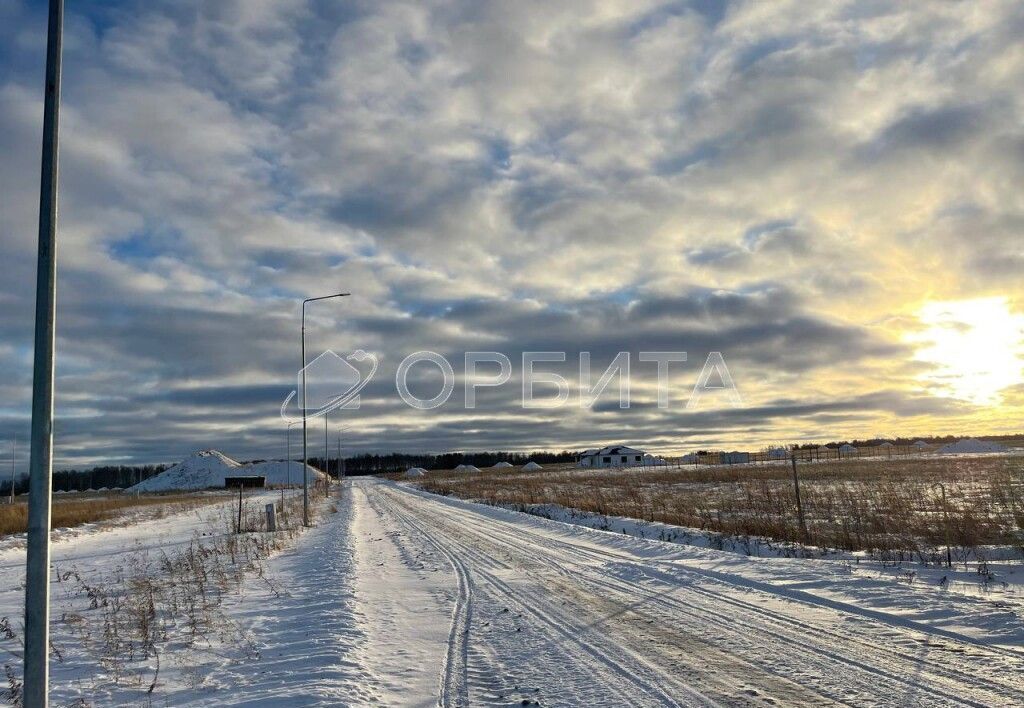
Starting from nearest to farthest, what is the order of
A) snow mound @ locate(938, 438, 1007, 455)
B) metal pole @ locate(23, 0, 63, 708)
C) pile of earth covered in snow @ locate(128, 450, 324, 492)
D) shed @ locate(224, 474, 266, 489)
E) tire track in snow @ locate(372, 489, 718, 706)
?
metal pole @ locate(23, 0, 63, 708), tire track in snow @ locate(372, 489, 718, 706), snow mound @ locate(938, 438, 1007, 455), shed @ locate(224, 474, 266, 489), pile of earth covered in snow @ locate(128, 450, 324, 492)

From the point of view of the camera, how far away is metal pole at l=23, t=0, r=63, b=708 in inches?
196

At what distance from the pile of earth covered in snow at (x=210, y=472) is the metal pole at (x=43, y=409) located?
134291 mm

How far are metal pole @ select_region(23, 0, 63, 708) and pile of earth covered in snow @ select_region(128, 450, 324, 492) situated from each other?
13429cm

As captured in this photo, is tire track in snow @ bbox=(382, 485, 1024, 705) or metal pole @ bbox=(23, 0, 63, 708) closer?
metal pole @ bbox=(23, 0, 63, 708)

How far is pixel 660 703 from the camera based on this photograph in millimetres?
6047

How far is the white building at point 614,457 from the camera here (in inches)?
5556

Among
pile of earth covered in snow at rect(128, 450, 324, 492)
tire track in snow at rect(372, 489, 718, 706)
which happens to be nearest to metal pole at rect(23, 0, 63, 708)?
tire track in snow at rect(372, 489, 718, 706)

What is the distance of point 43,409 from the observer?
5234 millimetres

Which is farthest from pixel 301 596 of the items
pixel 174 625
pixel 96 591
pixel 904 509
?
pixel 904 509

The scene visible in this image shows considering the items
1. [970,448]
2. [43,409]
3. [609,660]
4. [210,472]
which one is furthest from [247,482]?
[43,409]

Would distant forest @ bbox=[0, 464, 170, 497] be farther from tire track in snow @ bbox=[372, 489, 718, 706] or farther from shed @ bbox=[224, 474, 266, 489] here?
tire track in snow @ bbox=[372, 489, 718, 706]

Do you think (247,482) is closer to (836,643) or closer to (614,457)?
(614,457)

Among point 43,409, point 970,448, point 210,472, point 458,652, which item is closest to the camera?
point 43,409

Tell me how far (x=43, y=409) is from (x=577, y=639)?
5968mm
